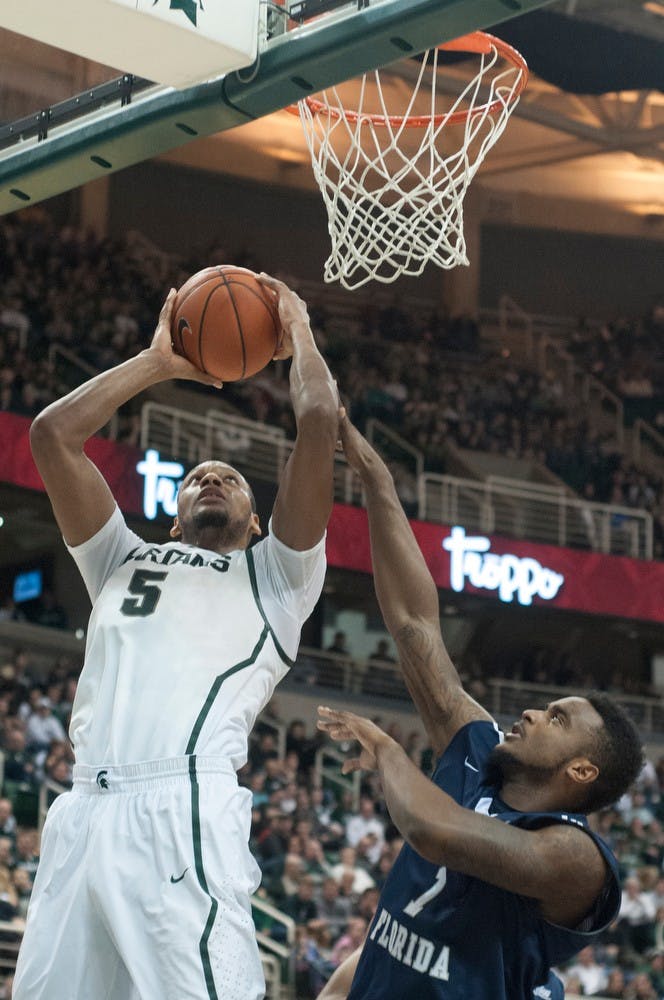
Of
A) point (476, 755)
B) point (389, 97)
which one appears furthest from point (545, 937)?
point (389, 97)

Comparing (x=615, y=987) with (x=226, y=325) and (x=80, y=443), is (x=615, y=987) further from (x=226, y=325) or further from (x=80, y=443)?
(x=80, y=443)

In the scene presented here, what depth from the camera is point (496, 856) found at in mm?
2680

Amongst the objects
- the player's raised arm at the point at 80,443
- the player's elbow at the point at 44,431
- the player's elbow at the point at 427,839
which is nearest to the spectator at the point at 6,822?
the player's raised arm at the point at 80,443

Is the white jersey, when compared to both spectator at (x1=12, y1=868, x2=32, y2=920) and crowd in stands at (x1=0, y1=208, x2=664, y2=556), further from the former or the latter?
crowd in stands at (x1=0, y1=208, x2=664, y2=556)

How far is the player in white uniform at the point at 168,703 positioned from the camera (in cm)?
303

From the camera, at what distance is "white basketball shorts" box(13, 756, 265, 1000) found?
118 inches

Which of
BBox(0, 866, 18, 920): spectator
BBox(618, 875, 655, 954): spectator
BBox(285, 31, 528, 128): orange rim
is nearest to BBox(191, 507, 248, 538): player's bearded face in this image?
BBox(285, 31, 528, 128): orange rim

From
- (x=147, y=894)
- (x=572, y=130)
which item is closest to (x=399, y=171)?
(x=147, y=894)

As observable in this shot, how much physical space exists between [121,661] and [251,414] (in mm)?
13103

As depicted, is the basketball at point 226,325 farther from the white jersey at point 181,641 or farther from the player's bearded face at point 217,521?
the white jersey at point 181,641

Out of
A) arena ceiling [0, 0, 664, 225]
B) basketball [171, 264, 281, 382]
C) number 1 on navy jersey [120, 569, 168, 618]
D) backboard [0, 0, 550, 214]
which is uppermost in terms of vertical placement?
arena ceiling [0, 0, 664, 225]

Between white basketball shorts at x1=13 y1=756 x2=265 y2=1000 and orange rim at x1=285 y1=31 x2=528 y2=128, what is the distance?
278cm

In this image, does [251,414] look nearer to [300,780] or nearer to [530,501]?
[530,501]

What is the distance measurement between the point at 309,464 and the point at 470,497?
45.3 ft
